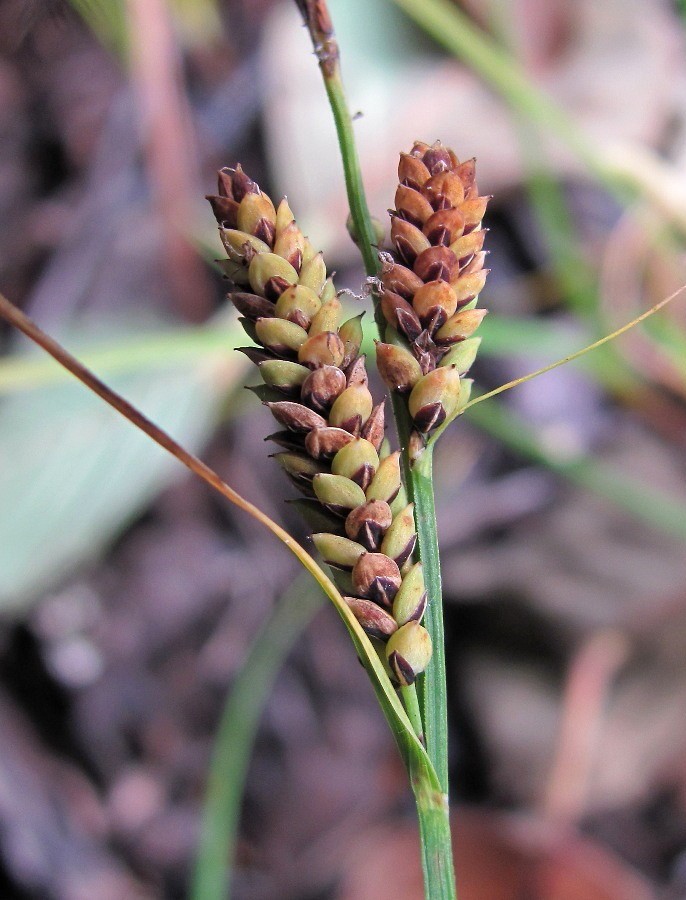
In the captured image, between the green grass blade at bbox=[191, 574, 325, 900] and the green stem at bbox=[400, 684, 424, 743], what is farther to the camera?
the green grass blade at bbox=[191, 574, 325, 900]

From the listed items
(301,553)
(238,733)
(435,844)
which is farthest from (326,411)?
(238,733)

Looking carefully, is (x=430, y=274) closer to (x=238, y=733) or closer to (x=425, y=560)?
(x=425, y=560)

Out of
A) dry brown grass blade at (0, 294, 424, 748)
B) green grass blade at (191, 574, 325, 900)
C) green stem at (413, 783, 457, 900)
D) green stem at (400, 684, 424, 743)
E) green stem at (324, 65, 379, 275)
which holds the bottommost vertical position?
green grass blade at (191, 574, 325, 900)

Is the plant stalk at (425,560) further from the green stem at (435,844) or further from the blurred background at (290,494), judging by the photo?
the blurred background at (290,494)

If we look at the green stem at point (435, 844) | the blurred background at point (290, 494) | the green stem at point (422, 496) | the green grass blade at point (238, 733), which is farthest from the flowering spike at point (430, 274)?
the green grass blade at point (238, 733)

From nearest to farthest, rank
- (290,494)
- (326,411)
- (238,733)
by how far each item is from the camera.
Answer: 1. (326,411)
2. (238,733)
3. (290,494)

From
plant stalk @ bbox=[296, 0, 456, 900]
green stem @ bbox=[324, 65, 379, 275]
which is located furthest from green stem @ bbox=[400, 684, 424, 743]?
green stem @ bbox=[324, 65, 379, 275]

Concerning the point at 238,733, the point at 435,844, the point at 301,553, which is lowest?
the point at 238,733

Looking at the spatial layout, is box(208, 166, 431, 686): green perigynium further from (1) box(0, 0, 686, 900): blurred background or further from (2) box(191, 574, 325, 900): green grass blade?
(2) box(191, 574, 325, 900): green grass blade

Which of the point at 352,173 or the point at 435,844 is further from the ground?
the point at 352,173
